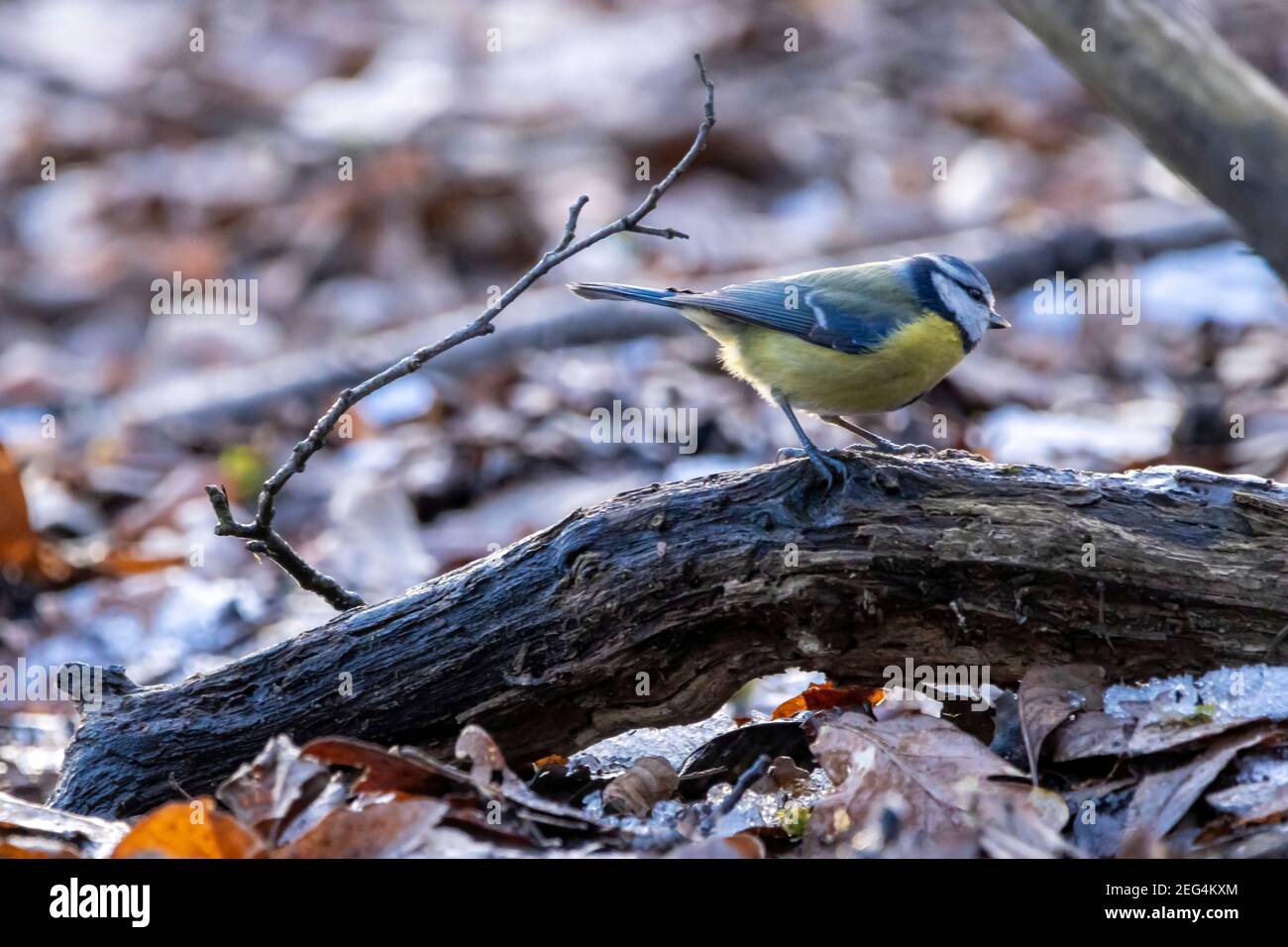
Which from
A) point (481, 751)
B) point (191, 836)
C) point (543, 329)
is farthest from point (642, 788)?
point (543, 329)

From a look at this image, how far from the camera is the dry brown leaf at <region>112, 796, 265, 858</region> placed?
2.21 m

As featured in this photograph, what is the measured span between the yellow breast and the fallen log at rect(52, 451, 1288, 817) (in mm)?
888

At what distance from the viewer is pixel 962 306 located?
13.3 ft

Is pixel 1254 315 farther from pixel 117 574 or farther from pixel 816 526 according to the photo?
pixel 117 574

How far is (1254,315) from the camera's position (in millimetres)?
6969

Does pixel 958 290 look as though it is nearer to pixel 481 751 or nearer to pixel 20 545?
pixel 481 751

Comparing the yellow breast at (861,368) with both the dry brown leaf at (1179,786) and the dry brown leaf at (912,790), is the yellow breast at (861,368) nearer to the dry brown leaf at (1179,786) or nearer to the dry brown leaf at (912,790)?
the dry brown leaf at (912,790)

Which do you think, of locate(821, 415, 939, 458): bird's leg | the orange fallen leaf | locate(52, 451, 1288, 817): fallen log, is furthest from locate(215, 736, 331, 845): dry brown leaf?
locate(821, 415, 939, 458): bird's leg

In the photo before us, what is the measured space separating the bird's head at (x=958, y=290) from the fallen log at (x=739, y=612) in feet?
3.74

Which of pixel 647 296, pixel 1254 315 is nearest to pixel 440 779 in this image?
pixel 647 296

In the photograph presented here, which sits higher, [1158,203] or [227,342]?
[1158,203]

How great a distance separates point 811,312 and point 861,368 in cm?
27

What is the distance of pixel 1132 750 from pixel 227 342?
21.5 ft
